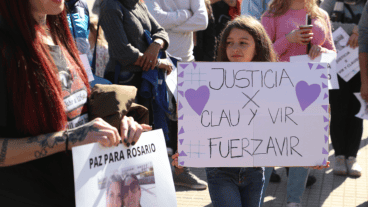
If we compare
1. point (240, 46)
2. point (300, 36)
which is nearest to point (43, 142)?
point (240, 46)

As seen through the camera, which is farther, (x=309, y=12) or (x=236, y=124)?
(x=309, y=12)

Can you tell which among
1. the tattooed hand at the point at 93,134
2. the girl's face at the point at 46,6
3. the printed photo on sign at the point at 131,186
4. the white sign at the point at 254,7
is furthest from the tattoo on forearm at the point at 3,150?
the white sign at the point at 254,7

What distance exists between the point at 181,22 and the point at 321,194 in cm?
219

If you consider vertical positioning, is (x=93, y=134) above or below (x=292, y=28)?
below

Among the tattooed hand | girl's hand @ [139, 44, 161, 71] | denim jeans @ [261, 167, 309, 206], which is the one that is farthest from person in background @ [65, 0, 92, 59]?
denim jeans @ [261, 167, 309, 206]

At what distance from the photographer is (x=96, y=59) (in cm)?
371

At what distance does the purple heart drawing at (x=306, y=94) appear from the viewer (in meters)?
2.17

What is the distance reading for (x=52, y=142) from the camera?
142cm

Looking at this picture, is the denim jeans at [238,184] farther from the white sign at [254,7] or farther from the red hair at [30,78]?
the white sign at [254,7]

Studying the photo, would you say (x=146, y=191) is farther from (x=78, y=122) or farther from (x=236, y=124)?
(x=236, y=124)

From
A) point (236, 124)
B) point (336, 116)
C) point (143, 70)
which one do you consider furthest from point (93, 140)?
point (336, 116)

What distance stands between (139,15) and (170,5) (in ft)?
3.43

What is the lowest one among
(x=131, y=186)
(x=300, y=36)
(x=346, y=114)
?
(x=346, y=114)

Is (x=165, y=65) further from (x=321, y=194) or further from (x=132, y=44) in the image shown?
(x=321, y=194)
